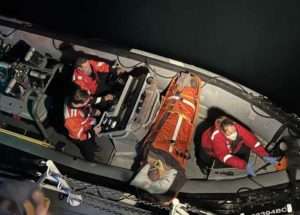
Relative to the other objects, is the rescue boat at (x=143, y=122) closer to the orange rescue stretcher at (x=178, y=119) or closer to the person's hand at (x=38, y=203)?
the orange rescue stretcher at (x=178, y=119)

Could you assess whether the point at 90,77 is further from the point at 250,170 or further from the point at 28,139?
the point at 250,170

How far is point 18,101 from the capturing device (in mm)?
2900

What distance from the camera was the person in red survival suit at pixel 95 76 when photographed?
117 inches

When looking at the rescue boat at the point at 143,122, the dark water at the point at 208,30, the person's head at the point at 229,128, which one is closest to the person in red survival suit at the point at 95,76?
the rescue boat at the point at 143,122

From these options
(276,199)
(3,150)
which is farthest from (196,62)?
(3,150)

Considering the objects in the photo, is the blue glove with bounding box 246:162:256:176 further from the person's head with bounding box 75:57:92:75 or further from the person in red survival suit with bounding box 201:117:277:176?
the person's head with bounding box 75:57:92:75

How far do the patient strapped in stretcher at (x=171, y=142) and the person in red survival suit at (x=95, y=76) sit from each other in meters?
0.34

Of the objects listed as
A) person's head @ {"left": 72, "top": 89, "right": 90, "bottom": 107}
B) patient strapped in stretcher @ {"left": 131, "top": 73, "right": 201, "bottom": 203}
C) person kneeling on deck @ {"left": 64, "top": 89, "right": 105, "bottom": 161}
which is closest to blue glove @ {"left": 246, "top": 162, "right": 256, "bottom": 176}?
patient strapped in stretcher @ {"left": 131, "top": 73, "right": 201, "bottom": 203}

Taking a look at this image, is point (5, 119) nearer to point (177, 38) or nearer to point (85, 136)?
point (85, 136)

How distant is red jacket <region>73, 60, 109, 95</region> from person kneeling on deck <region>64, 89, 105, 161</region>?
0.30ft

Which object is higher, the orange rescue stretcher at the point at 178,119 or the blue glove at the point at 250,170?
the orange rescue stretcher at the point at 178,119

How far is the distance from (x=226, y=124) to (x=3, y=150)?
1.26 metres

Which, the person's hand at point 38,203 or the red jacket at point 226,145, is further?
the red jacket at point 226,145

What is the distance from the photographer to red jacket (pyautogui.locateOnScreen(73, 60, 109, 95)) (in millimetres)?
2961
